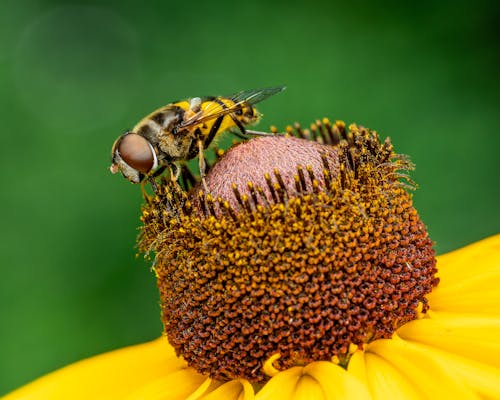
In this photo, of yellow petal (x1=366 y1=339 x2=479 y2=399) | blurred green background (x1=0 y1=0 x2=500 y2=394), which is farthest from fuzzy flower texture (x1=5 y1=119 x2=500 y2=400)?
blurred green background (x1=0 y1=0 x2=500 y2=394)

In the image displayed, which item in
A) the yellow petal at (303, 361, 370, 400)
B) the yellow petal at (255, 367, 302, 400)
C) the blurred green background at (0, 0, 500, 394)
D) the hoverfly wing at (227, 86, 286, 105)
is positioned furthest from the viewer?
the blurred green background at (0, 0, 500, 394)

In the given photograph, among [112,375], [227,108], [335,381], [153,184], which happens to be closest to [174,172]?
[153,184]

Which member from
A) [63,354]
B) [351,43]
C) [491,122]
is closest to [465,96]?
[491,122]

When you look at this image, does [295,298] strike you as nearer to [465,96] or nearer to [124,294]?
[124,294]

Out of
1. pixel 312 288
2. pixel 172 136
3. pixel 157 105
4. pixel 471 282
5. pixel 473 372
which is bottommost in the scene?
pixel 473 372

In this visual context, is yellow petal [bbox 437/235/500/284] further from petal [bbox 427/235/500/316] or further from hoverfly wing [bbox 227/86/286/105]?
hoverfly wing [bbox 227/86/286/105]

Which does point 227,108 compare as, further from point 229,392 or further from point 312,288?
point 229,392

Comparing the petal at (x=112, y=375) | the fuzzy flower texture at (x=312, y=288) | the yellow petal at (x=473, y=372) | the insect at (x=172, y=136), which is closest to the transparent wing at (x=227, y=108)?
the insect at (x=172, y=136)
